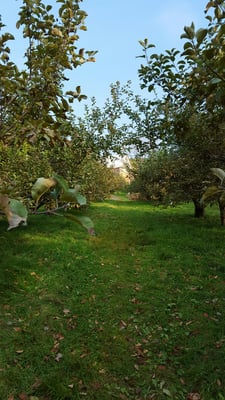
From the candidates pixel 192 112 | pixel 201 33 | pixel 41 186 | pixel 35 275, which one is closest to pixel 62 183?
pixel 41 186

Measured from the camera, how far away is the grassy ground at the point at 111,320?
4051mm

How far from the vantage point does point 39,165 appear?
10.6 meters

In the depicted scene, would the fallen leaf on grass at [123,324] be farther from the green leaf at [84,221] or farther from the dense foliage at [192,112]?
the green leaf at [84,221]

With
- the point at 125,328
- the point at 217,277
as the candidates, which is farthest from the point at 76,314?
the point at 217,277

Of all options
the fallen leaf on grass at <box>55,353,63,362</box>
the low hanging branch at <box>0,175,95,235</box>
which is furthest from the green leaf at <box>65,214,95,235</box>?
the fallen leaf on grass at <box>55,353,63,362</box>

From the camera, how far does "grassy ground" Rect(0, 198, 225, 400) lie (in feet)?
13.3

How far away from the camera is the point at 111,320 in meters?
5.61

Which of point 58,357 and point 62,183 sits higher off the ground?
point 62,183

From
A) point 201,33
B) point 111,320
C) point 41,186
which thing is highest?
point 201,33

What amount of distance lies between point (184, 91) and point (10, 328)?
16.1 feet

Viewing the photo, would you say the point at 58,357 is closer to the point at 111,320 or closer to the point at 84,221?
the point at 111,320

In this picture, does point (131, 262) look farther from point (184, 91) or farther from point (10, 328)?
point (184, 91)

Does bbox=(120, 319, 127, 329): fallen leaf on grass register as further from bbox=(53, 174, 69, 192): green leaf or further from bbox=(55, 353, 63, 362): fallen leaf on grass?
bbox=(53, 174, 69, 192): green leaf

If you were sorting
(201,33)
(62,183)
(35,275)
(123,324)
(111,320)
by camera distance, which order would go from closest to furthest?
(62,183)
(201,33)
(123,324)
(111,320)
(35,275)
